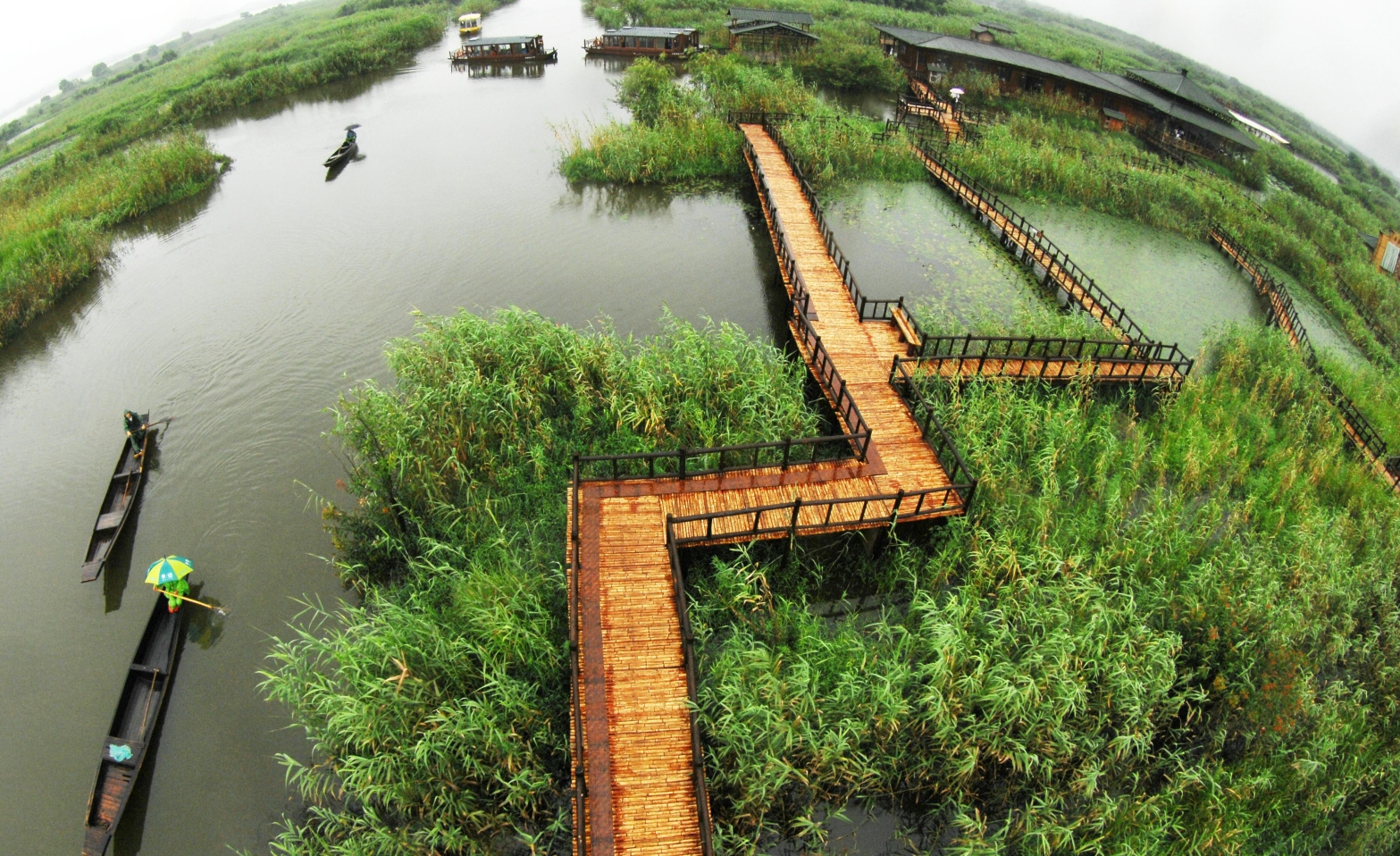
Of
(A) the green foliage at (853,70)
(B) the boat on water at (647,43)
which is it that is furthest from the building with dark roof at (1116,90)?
(B) the boat on water at (647,43)

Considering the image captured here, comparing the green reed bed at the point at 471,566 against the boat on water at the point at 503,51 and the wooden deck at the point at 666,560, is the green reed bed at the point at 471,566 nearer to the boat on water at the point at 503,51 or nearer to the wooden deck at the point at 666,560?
the wooden deck at the point at 666,560

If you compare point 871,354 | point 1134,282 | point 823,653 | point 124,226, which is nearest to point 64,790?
point 823,653

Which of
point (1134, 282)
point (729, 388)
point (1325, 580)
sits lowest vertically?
point (1134, 282)

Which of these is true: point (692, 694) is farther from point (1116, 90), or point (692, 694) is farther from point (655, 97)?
point (1116, 90)

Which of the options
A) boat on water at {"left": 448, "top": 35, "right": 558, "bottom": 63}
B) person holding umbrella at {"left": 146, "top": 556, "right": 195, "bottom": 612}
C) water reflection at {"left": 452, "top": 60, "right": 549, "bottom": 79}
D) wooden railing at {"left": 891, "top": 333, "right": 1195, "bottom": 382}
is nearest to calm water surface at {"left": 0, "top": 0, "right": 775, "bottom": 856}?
person holding umbrella at {"left": 146, "top": 556, "right": 195, "bottom": 612}

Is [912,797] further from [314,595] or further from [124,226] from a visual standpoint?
[124,226]

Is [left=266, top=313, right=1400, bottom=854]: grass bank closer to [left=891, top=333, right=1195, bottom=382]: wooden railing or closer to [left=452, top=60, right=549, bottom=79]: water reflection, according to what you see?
[left=891, top=333, right=1195, bottom=382]: wooden railing

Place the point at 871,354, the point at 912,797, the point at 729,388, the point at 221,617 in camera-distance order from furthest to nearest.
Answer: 1. the point at 871,354
2. the point at 729,388
3. the point at 221,617
4. the point at 912,797
